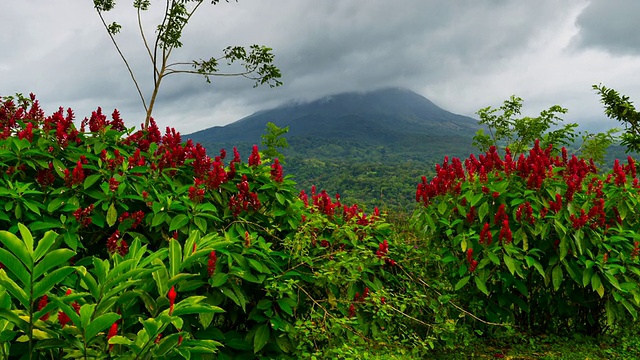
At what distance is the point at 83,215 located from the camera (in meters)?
2.84

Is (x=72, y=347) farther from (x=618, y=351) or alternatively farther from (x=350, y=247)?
(x=618, y=351)

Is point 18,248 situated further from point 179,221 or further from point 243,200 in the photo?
point 243,200

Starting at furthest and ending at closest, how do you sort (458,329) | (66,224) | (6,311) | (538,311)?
1. (538,311)
2. (458,329)
3. (66,224)
4. (6,311)

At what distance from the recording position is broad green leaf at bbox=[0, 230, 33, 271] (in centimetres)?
110

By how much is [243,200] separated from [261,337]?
1.00 m

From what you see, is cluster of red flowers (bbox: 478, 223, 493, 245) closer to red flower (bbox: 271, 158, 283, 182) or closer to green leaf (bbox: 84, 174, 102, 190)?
red flower (bbox: 271, 158, 283, 182)

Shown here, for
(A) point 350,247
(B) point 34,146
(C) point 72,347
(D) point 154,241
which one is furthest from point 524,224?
(B) point 34,146

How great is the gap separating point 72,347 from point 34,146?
2351 millimetres

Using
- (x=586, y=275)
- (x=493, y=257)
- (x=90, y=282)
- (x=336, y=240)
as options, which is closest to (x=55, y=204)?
(x=90, y=282)

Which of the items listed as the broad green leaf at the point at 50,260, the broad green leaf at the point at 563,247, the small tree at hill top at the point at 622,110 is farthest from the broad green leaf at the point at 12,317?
the small tree at hill top at the point at 622,110

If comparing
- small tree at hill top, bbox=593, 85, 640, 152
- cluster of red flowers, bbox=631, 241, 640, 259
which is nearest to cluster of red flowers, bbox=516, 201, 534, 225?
cluster of red flowers, bbox=631, 241, 640, 259

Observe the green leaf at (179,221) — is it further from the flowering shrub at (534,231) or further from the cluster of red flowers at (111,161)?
the flowering shrub at (534,231)

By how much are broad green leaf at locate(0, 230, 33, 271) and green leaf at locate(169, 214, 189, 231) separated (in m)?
1.63

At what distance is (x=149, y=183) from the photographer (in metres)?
3.13
